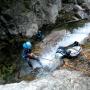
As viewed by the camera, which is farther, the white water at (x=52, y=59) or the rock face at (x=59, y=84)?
the white water at (x=52, y=59)

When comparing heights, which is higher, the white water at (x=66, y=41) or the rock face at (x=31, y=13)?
the rock face at (x=31, y=13)

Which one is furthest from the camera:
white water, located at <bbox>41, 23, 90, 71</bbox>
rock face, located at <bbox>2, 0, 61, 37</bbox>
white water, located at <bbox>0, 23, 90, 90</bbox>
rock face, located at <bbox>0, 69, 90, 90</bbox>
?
rock face, located at <bbox>2, 0, 61, 37</bbox>

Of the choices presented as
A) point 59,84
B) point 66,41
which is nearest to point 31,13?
point 66,41

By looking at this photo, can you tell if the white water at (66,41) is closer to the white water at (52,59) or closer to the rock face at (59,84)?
the white water at (52,59)

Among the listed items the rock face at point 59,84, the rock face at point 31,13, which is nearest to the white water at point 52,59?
the rock face at point 59,84

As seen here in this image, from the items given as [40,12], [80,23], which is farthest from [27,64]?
[80,23]

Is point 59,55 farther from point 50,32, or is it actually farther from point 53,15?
point 53,15

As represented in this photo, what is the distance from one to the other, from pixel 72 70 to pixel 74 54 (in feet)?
5.66

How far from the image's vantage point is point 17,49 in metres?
17.5

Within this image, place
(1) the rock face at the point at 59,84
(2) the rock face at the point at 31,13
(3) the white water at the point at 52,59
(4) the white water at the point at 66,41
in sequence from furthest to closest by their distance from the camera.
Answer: (2) the rock face at the point at 31,13 → (4) the white water at the point at 66,41 → (3) the white water at the point at 52,59 → (1) the rock face at the point at 59,84

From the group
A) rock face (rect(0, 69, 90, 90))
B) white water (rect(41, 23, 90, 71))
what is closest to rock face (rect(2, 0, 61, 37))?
white water (rect(41, 23, 90, 71))

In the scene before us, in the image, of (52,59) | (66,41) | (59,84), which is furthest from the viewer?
(66,41)

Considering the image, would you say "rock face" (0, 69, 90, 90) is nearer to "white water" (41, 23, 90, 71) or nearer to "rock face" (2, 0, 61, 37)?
"white water" (41, 23, 90, 71)

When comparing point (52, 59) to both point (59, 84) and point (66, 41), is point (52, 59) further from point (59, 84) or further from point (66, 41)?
point (59, 84)
